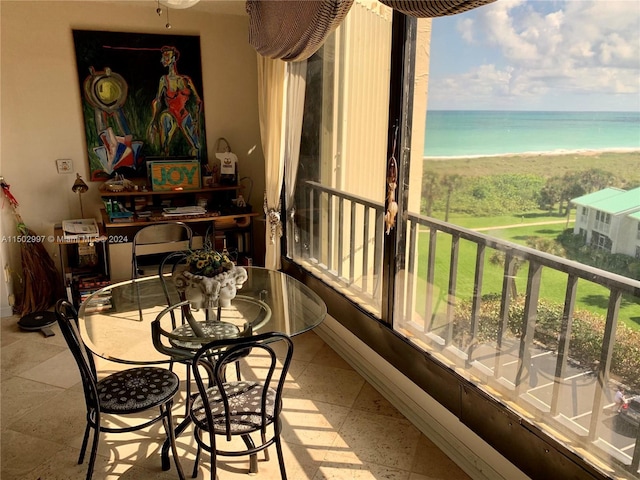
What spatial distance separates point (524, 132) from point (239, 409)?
1.67m

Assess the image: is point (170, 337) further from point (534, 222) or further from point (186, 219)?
point (186, 219)

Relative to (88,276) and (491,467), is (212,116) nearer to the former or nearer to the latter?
(88,276)

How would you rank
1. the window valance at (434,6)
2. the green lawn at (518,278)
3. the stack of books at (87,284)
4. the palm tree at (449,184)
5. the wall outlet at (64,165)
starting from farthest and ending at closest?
1. the wall outlet at (64,165)
2. the stack of books at (87,284)
3. the palm tree at (449,184)
4. the green lawn at (518,278)
5. the window valance at (434,6)

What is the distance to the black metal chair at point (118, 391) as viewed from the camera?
6.64ft

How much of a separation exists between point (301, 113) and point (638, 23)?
2.45 meters

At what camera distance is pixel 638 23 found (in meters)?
1.56

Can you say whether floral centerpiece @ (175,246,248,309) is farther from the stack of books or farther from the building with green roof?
the stack of books

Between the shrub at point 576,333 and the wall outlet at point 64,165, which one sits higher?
the wall outlet at point 64,165

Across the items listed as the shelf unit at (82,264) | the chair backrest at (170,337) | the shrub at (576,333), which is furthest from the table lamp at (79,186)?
the shrub at (576,333)

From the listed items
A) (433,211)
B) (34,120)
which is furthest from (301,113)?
(34,120)

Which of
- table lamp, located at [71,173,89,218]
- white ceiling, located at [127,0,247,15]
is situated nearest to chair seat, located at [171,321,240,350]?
table lamp, located at [71,173,89,218]

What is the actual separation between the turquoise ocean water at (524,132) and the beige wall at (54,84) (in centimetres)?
255

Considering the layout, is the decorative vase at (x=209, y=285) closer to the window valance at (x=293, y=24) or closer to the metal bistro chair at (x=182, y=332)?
the metal bistro chair at (x=182, y=332)

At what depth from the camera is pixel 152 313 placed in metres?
2.44
